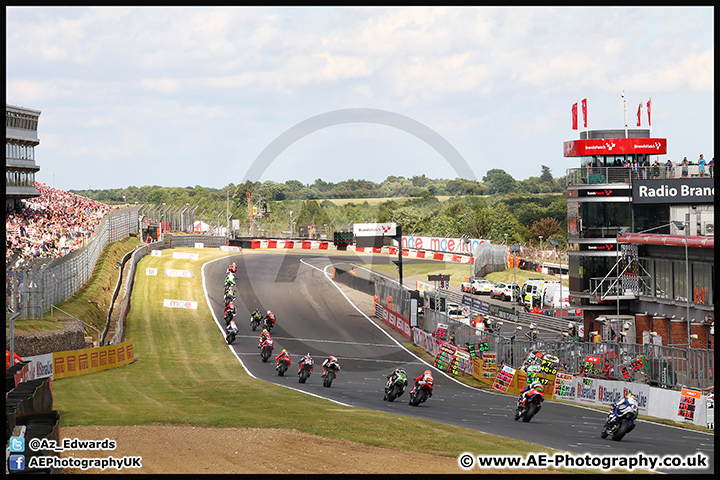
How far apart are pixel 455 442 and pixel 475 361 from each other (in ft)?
52.9

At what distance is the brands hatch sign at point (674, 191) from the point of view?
133 feet

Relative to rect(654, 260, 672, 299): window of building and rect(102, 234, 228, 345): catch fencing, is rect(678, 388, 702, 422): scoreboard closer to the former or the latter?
rect(654, 260, 672, 299): window of building

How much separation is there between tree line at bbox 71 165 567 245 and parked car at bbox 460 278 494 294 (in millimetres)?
32494

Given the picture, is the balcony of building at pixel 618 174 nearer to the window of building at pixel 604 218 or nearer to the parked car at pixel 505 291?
the window of building at pixel 604 218

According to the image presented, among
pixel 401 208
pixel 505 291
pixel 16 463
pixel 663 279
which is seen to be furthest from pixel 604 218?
pixel 401 208

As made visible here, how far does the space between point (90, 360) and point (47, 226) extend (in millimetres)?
28590

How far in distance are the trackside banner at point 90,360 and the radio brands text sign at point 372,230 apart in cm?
5852

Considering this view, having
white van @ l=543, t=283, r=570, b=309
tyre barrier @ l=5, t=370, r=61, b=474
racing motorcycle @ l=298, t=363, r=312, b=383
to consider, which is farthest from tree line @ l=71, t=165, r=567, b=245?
tyre barrier @ l=5, t=370, r=61, b=474

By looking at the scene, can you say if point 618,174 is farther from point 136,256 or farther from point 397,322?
point 136,256

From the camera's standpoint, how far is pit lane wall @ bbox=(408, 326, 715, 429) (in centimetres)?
2280

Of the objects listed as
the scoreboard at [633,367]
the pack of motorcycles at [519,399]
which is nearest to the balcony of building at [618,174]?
the scoreboard at [633,367]

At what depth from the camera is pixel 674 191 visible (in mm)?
42219

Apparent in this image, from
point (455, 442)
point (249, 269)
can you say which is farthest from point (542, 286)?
point (455, 442)

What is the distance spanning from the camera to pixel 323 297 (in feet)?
187
